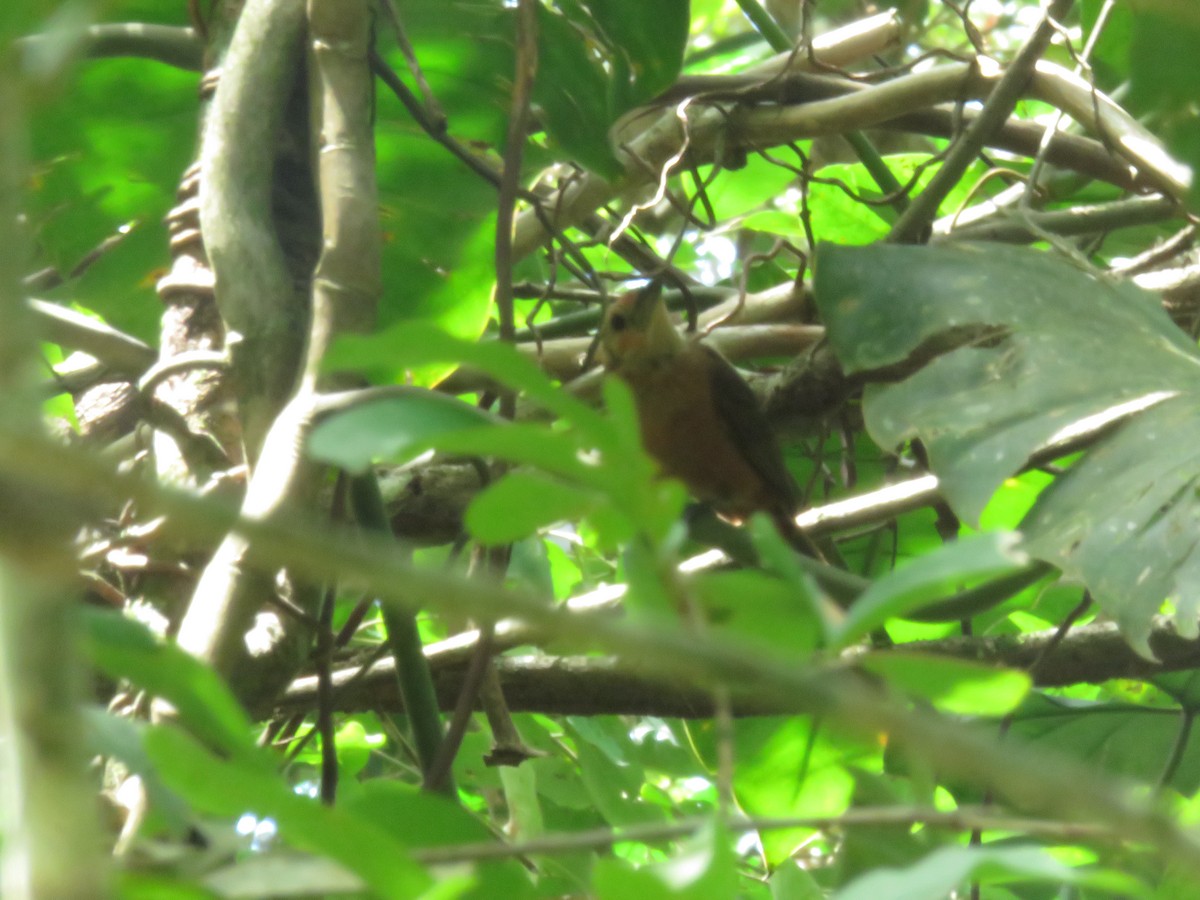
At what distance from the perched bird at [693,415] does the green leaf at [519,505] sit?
2.44 metres

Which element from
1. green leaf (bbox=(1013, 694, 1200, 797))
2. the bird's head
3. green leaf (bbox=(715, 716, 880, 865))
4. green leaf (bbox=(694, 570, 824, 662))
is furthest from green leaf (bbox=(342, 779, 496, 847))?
the bird's head

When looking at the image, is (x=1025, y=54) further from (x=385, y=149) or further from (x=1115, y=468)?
(x=385, y=149)

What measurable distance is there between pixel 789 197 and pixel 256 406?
4.27 metres

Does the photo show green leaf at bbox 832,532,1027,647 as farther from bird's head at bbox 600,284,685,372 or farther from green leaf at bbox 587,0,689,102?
bird's head at bbox 600,284,685,372

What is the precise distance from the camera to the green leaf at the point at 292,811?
2.10 feet

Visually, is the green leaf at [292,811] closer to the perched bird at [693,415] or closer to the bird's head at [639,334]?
the perched bird at [693,415]

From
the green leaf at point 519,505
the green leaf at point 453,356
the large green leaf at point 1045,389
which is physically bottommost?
the large green leaf at point 1045,389

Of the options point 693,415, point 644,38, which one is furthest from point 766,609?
point 693,415

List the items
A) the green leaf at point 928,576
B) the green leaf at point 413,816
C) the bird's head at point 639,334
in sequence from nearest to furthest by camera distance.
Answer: the green leaf at point 928,576, the green leaf at point 413,816, the bird's head at point 639,334

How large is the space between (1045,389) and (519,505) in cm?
162

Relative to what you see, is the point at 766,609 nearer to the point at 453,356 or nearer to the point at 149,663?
the point at 453,356

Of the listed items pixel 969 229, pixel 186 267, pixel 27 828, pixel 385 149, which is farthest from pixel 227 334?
pixel 969 229

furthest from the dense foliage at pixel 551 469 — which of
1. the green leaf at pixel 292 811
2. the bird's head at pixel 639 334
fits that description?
the bird's head at pixel 639 334

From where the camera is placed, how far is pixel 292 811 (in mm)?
647
